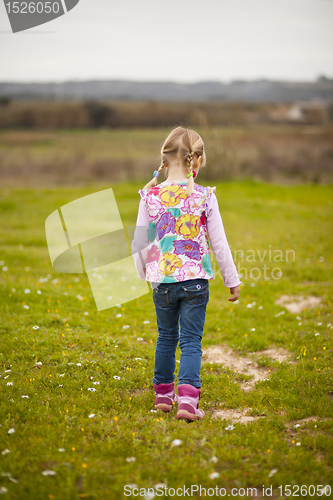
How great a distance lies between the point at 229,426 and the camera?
130 inches

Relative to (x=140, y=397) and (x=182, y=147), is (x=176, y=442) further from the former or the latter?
(x=182, y=147)

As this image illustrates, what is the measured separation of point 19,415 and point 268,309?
3.86 m

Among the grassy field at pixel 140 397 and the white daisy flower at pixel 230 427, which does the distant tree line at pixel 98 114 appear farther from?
the white daisy flower at pixel 230 427

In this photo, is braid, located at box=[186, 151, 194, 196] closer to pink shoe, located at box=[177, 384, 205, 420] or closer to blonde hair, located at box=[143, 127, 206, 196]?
blonde hair, located at box=[143, 127, 206, 196]

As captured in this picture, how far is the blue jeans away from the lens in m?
3.28

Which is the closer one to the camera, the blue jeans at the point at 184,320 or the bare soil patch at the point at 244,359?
the blue jeans at the point at 184,320

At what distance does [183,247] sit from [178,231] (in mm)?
130

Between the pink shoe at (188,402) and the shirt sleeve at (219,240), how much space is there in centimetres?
88

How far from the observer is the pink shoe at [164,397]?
352 centimetres

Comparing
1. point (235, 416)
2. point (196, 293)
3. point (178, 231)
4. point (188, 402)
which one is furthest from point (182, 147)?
point (235, 416)

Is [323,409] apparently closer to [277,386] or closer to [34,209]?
[277,386]

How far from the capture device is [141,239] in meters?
3.46

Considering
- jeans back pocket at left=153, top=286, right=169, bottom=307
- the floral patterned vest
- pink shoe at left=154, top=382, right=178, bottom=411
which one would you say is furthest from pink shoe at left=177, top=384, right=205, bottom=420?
the floral patterned vest

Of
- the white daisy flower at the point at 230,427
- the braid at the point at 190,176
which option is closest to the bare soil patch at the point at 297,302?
the white daisy flower at the point at 230,427
